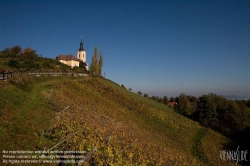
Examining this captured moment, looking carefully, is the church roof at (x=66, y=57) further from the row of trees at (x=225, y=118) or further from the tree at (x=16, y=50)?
the row of trees at (x=225, y=118)

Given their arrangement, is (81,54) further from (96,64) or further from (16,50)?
(16,50)

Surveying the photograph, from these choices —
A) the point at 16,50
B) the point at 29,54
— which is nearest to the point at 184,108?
the point at 29,54

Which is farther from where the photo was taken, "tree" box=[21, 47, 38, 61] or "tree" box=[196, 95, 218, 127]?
"tree" box=[196, 95, 218, 127]

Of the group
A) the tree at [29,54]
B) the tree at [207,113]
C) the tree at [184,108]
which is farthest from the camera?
the tree at [184,108]

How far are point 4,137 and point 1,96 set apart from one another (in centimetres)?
685

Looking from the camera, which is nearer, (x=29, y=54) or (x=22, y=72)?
(x=22, y=72)

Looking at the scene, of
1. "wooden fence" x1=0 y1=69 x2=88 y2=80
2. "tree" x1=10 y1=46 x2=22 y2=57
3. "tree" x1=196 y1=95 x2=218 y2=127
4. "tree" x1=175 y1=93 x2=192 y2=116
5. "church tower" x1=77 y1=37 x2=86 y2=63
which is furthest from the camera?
"church tower" x1=77 y1=37 x2=86 y2=63

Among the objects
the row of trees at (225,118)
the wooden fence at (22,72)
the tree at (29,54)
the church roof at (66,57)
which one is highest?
the church roof at (66,57)

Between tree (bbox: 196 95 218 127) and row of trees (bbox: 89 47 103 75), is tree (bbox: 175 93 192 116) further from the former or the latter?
row of trees (bbox: 89 47 103 75)

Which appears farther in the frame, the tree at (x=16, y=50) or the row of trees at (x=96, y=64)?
the row of trees at (x=96, y=64)

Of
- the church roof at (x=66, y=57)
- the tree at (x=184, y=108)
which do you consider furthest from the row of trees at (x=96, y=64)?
the tree at (x=184, y=108)

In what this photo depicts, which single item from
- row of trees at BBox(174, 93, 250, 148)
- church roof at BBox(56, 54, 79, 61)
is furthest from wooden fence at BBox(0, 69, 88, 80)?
row of trees at BBox(174, 93, 250, 148)

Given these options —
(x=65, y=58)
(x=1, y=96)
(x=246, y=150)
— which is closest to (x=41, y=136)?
(x=1, y=96)

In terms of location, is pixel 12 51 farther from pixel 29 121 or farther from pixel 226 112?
pixel 226 112
